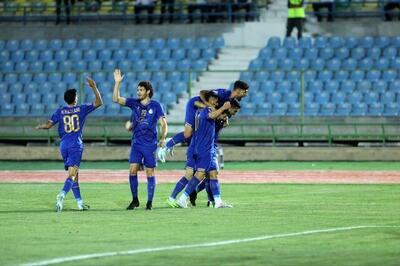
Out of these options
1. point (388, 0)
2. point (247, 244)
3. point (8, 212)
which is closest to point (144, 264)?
point (247, 244)

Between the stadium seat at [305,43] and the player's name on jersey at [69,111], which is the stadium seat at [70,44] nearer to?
the stadium seat at [305,43]

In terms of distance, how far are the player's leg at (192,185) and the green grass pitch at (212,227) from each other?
247 mm

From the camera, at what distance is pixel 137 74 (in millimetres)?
35781

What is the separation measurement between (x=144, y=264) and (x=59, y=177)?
51.1ft

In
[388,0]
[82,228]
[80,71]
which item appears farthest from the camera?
[388,0]

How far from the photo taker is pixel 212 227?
15.2 metres

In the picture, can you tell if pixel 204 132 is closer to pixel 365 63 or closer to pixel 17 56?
pixel 365 63

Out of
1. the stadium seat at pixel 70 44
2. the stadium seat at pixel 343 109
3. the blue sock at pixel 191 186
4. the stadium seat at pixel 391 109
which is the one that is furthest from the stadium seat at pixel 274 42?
the blue sock at pixel 191 186

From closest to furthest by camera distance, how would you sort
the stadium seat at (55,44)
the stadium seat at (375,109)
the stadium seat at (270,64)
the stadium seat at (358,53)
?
the stadium seat at (375,109) → the stadium seat at (358,53) → the stadium seat at (270,64) → the stadium seat at (55,44)

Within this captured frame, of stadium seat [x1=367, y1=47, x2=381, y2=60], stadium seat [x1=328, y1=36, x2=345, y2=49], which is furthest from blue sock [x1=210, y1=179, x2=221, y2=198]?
stadium seat [x1=328, y1=36, x2=345, y2=49]

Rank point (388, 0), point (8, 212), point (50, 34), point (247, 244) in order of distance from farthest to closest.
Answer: point (50, 34) < point (388, 0) < point (8, 212) < point (247, 244)

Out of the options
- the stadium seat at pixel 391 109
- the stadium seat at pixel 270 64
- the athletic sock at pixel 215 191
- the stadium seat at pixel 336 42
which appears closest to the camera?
the athletic sock at pixel 215 191

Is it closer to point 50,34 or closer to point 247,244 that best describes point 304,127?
point 50,34

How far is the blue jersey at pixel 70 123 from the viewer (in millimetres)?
18156
